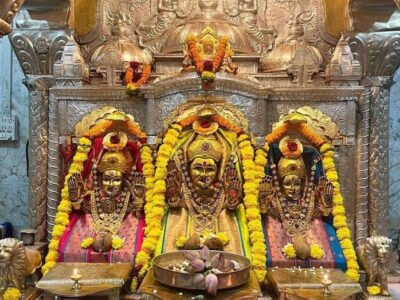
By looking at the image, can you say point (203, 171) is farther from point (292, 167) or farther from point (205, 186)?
point (292, 167)

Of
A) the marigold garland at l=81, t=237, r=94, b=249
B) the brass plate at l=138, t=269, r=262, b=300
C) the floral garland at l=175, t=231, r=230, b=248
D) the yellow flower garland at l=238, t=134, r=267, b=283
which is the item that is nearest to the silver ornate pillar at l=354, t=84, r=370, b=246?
the yellow flower garland at l=238, t=134, r=267, b=283

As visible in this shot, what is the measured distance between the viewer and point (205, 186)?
4.97 metres

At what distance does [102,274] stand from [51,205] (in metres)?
1.38

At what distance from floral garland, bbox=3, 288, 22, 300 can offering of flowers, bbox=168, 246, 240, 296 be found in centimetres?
124

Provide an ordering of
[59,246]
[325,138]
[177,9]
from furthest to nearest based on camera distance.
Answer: [177,9] < [325,138] < [59,246]

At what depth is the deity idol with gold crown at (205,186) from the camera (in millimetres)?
4918

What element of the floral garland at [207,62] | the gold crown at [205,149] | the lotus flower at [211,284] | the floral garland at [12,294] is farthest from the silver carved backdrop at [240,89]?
the lotus flower at [211,284]

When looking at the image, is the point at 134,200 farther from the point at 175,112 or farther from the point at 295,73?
the point at 295,73

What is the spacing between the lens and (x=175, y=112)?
525 centimetres

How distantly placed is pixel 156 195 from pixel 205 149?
628 millimetres

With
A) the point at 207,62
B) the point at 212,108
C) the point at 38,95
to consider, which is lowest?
the point at 212,108

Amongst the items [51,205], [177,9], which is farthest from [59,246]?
[177,9]

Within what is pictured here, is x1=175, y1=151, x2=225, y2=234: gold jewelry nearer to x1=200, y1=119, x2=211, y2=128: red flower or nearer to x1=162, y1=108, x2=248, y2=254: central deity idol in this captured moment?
x1=162, y1=108, x2=248, y2=254: central deity idol

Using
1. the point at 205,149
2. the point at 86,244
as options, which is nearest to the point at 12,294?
the point at 86,244
